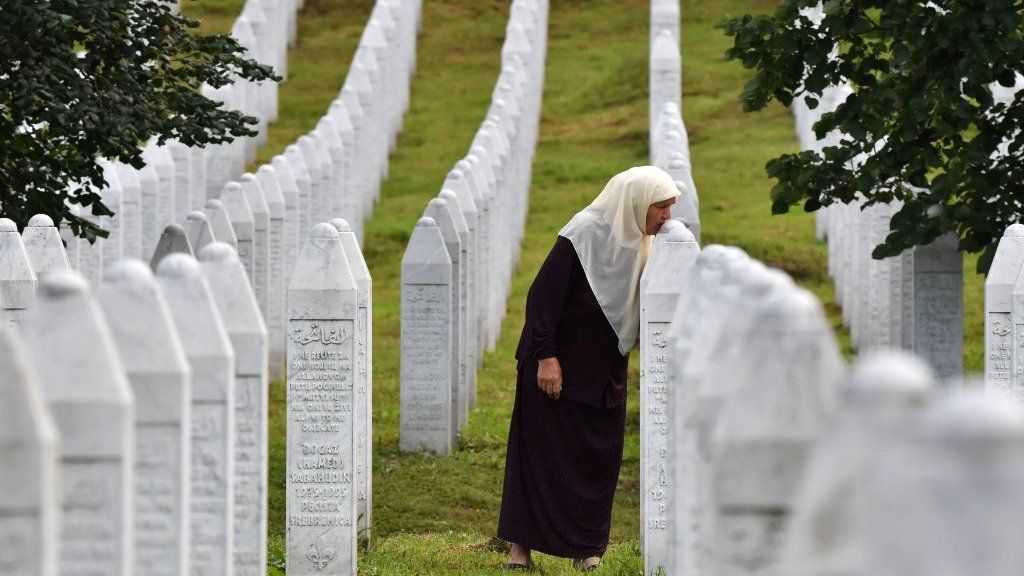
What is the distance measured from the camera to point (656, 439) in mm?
8836

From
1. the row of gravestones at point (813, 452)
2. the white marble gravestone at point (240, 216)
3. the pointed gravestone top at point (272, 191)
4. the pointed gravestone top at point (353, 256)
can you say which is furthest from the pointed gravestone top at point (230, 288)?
the pointed gravestone top at point (272, 191)

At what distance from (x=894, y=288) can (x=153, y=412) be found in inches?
439

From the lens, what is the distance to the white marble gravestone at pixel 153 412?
4.60m

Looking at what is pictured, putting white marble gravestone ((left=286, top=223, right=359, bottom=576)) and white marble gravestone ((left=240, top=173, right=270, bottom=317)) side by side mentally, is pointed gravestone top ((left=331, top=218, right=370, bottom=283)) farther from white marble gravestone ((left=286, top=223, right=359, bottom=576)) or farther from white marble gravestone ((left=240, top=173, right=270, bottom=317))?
white marble gravestone ((left=240, top=173, right=270, bottom=317))

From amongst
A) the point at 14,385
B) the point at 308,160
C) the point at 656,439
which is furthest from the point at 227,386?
the point at 308,160

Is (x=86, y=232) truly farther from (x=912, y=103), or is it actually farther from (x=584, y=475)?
(x=912, y=103)

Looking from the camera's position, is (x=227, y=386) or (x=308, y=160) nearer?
(x=227, y=386)

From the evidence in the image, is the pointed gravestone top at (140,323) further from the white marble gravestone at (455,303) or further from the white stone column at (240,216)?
the white stone column at (240,216)

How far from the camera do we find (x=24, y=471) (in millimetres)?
3766

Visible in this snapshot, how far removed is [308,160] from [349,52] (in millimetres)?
15722

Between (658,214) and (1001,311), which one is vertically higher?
(658,214)

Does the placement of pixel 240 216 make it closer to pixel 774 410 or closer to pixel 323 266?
pixel 323 266

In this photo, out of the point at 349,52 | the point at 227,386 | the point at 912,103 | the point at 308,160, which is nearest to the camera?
the point at 227,386

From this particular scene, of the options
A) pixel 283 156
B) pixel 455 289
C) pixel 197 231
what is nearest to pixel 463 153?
pixel 283 156
